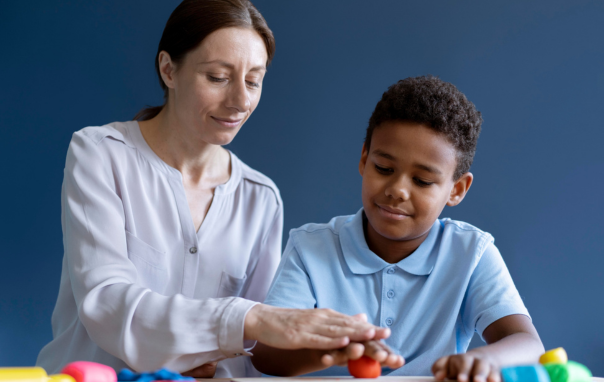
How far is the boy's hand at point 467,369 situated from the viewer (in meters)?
0.73

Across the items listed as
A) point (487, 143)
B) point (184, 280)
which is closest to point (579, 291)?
point (487, 143)

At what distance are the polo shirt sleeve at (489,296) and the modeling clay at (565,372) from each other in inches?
8.5

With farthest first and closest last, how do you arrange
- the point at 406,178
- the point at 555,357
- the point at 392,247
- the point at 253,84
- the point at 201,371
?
the point at 253,84 < the point at 392,247 < the point at 406,178 < the point at 201,371 < the point at 555,357

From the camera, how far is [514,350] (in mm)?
855

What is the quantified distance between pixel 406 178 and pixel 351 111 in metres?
0.97

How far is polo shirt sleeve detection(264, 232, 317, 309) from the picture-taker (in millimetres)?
1045

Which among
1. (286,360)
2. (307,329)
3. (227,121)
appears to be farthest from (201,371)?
(227,121)

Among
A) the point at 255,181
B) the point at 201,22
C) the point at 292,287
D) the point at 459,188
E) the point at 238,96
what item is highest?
the point at 201,22

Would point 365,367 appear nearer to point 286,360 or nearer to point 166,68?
point 286,360

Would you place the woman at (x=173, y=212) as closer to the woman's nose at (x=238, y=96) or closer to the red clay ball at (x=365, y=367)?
→ the woman's nose at (x=238, y=96)

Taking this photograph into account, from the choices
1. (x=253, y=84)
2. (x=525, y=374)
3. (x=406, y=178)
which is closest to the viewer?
(x=525, y=374)

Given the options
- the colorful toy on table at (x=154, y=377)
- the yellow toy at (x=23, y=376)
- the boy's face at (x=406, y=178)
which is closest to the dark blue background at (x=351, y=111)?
the boy's face at (x=406, y=178)

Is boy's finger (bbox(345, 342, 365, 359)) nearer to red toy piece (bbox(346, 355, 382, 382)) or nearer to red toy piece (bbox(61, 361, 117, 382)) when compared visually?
red toy piece (bbox(346, 355, 382, 382))

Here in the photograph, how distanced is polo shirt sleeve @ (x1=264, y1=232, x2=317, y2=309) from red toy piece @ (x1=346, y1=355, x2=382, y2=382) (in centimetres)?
26
